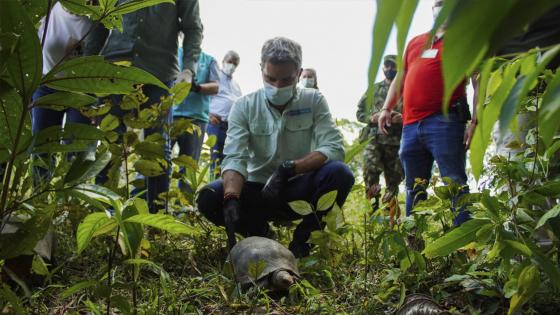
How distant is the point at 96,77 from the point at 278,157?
2022mm

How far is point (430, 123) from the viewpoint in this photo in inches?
103

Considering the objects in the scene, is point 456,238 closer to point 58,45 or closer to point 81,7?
point 81,7

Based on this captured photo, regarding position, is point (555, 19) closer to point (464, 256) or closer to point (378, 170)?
point (464, 256)

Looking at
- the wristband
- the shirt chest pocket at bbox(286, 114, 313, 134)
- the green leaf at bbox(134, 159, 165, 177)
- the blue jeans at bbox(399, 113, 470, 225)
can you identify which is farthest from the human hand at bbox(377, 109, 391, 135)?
the green leaf at bbox(134, 159, 165, 177)

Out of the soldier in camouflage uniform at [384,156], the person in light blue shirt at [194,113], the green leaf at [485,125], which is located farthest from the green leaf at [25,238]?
the soldier in camouflage uniform at [384,156]

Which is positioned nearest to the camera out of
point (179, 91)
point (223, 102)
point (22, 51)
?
point (22, 51)

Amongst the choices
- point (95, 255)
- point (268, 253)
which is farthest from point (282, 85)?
point (95, 255)

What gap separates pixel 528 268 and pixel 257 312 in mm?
850

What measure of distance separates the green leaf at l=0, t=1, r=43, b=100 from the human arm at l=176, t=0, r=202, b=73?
237 centimetres

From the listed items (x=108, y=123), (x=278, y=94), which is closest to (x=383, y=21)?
(x=108, y=123)

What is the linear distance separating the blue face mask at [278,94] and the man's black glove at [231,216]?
67cm

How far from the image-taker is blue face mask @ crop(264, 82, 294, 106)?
2.87m

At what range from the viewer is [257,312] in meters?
1.63

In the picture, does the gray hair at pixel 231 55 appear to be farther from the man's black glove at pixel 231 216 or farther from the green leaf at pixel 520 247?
the green leaf at pixel 520 247
